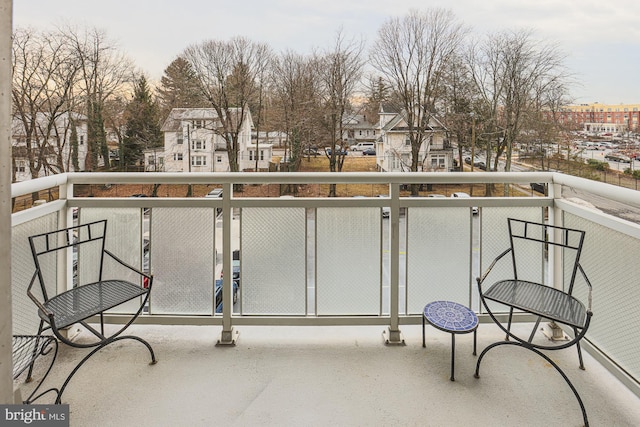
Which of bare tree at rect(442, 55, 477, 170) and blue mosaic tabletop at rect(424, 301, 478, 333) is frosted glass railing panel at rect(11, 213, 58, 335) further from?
bare tree at rect(442, 55, 477, 170)

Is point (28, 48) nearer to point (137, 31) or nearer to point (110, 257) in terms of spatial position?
point (137, 31)

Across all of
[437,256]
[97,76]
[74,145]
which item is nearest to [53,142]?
[74,145]

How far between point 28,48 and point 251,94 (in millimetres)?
5903

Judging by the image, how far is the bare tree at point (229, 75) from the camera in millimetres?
12023

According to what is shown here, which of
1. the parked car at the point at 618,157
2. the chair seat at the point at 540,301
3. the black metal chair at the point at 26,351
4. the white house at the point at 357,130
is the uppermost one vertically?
the white house at the point at 357,130

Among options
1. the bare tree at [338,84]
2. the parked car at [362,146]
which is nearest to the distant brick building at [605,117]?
the parked car at [362,146]

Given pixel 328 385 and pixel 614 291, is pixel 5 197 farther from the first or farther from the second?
pixel 614 291

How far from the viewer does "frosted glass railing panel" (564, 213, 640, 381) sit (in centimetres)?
155

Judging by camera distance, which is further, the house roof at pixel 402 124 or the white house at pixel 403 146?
the house roof at pixel 402 124

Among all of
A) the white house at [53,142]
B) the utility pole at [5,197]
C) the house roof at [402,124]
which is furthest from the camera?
the house roof at [402,124]

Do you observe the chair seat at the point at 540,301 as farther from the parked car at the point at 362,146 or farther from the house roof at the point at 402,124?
the house roof at the point at 402,124

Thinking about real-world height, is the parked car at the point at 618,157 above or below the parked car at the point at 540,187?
above

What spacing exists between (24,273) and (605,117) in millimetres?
9459

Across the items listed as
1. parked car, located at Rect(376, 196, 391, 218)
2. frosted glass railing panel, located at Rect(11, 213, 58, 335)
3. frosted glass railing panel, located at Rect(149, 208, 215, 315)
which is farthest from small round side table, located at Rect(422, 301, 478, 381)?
frosted glass railing panel, located at Rect(11, 213, 58, 335)
